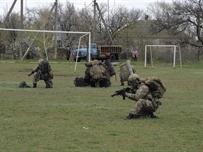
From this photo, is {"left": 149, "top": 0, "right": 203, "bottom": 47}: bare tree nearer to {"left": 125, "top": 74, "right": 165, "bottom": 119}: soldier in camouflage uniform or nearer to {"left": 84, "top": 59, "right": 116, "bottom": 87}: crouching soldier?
{"left": 84, "top": 59, "right": 116, "bottom": 87}: crouching soldier

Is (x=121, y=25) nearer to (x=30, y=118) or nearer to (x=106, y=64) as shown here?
(x=106, y=64)

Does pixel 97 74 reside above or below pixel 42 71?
below

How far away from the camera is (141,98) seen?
11344mm

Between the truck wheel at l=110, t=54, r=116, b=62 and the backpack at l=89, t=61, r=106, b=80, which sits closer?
the backpack at l=89, t=61, r=106, b=80

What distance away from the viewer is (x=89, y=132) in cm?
988

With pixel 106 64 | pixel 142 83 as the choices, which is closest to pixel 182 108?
pixel 142 83

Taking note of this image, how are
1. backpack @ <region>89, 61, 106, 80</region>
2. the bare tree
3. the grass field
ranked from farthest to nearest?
the bare tree, backpack @ <region>89, 61, 106, 80</region>, the grass field

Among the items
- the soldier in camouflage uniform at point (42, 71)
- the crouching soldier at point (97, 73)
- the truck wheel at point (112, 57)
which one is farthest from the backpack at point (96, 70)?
the truck wheel at point (112, 57)

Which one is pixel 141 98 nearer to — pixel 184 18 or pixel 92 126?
pixel 92 126

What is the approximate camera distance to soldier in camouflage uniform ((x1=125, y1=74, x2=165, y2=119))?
11.3 meters

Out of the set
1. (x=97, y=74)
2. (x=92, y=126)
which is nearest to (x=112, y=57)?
(x=97, y=74)

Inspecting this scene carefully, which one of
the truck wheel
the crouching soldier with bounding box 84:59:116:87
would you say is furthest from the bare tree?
the crouching soldier with bounding box 84:59:116:87

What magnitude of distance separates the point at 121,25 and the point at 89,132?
203 ft

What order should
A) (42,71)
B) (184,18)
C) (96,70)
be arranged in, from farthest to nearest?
(184,18) → (96,70) → (42,71)
